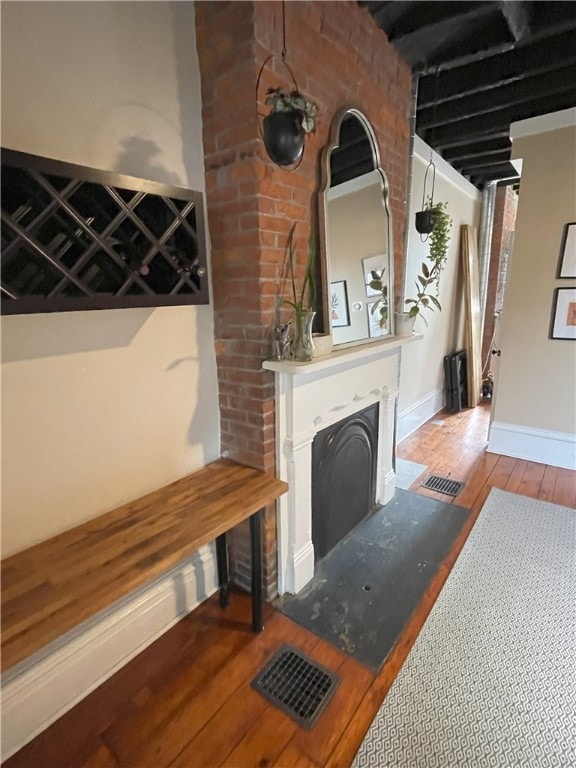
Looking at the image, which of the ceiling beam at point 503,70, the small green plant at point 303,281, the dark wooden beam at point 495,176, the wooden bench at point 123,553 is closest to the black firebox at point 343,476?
the wooden bench at point 123,553

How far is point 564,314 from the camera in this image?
3.00 m

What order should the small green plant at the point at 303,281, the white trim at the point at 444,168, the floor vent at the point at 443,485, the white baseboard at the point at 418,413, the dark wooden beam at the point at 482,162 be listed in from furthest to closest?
1. the dark wooden beam at the point at 482,162
2. the white baseboard at the point at 418,413
3. the white trim at the point at 444,168
4. the floor vent at the point at 443,485
5. the small green plant at the point at 303,281

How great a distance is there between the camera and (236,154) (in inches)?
58.5

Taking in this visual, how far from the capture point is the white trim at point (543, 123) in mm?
→ 2740

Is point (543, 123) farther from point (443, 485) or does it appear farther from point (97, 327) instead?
point (97, 327)

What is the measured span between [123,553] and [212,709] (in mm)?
700

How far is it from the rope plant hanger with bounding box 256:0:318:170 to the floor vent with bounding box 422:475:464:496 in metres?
2.44

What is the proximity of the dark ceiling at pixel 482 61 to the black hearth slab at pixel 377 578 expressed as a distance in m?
2.76

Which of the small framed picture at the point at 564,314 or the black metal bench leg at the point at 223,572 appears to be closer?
the black metal bench leg at the point at 223,572

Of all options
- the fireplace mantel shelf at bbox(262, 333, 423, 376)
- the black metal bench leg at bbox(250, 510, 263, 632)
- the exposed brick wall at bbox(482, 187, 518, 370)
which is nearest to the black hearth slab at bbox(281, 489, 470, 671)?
the black metal bench leg at bbox(250, 510, 263, 632)

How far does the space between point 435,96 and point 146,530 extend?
10.8ft

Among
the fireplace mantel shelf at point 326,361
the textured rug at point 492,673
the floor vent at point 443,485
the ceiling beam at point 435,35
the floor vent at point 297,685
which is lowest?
the textured rug at point 492,673

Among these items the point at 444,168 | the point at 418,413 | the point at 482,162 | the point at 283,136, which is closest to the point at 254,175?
the point at 283,136

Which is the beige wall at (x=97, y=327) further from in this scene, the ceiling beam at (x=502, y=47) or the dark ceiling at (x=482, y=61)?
the ceiling beam at (x=502, y=47)
